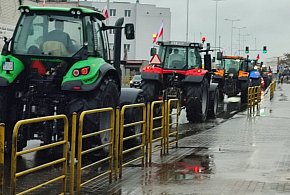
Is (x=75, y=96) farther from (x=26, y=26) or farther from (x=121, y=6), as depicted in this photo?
(x=121, y=6)


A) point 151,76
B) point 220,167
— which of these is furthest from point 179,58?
point 220,167

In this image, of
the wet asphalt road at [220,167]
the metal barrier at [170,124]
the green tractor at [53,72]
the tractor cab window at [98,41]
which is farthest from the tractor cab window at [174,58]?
the green tractor at [53,72]

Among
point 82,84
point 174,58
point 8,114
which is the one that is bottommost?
point 8,114

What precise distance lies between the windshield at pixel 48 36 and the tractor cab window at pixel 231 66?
70.6 feet

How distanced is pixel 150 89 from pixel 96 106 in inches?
325

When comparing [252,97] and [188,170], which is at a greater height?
[252,97]

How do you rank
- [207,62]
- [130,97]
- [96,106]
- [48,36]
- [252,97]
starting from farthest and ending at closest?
1. [252,97]
2. [207,62]
3. [130,97]
4. [48,36]
5. [96,106]

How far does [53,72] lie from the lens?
903cm

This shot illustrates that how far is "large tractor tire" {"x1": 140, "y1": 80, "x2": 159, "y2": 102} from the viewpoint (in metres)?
17.0

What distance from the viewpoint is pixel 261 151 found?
11.3 metres

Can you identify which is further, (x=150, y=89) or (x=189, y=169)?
(x=150, y=89)

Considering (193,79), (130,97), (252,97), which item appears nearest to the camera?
(130,97)

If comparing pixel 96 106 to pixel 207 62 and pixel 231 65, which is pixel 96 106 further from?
pixel 231 65

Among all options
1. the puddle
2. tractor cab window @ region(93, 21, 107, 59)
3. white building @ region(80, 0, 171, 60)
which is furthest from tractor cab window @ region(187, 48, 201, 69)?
white building @ region(80, 0, 171, 60)
